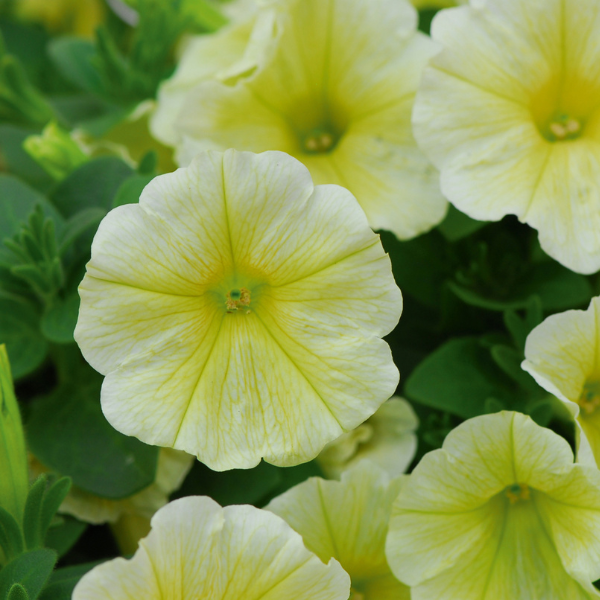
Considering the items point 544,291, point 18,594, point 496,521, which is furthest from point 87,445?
point 544,291

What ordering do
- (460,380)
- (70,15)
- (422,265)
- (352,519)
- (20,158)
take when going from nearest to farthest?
(352,519) < (460,380) < (422,265) < (20,158) < (70,15)

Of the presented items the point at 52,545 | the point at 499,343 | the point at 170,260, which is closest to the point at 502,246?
the point at 499,343

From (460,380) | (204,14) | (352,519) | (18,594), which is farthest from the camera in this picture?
(204,14)

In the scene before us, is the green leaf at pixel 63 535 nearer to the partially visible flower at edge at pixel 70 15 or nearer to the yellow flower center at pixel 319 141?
the yellow flower center at pixel 319 141

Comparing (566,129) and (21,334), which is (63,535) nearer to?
(21,334)

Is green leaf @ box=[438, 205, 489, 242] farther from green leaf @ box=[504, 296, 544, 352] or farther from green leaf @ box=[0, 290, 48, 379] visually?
green leaf @ box=[0, 290, 48, 379]

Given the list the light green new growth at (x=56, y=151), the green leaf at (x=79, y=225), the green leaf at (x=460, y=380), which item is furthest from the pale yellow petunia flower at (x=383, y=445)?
the light green new growth at (x=56, y=151)
